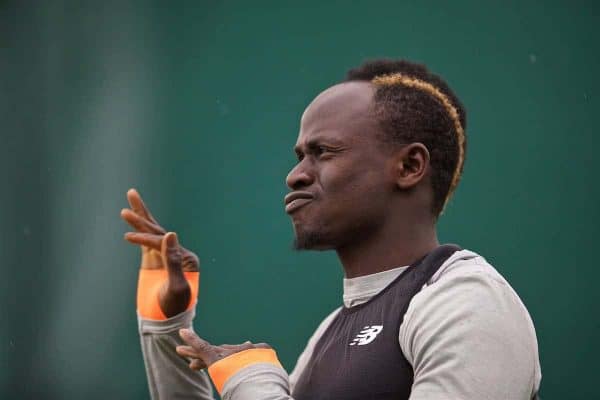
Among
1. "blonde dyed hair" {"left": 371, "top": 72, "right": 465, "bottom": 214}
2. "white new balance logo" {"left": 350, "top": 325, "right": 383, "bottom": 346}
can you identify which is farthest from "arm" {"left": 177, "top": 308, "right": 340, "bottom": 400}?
"blonde dyed hair" {"left": 371, "top": 72, "right": 465, "bottom": 214}

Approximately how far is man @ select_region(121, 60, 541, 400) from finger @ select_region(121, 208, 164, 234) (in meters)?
0.07

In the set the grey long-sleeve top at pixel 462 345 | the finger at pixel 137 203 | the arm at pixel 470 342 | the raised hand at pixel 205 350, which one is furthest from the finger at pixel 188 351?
the finger at pixel 137 203

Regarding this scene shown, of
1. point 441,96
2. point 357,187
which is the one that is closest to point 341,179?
point 357,187

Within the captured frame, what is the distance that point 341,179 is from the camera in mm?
1553

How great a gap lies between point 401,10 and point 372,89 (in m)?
1.70

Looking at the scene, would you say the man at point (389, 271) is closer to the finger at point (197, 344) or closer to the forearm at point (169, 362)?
the finger at point (197, 344)

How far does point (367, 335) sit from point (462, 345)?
8.4 inches

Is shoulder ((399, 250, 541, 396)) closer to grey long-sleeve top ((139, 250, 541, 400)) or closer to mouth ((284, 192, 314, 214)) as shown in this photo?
grey long-sleeve top ((139, 250, 541, 400))

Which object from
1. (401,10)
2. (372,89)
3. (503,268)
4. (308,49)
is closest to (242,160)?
(308,49)

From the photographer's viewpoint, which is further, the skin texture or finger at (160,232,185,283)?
finger at (160,232,185,283)

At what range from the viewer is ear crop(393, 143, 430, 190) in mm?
1561

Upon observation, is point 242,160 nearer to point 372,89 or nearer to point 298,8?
point 298,8

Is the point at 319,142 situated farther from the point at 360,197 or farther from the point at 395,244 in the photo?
the point at 395,244

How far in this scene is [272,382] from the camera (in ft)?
4.57
